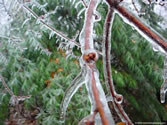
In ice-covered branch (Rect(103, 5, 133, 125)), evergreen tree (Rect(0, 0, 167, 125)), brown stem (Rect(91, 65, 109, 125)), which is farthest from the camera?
evergreen tree (Rect(0, 0, 167, 125))

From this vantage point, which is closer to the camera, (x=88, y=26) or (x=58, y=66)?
(x=88, y=26)

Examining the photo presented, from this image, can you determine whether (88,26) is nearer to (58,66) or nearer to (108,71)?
(108,71)

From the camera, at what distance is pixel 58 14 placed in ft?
4.66

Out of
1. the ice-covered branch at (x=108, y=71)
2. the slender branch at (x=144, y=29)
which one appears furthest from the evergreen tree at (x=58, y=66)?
the slender branch at (x=144, y=29)

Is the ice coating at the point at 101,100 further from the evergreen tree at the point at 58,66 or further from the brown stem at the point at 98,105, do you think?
the evergreen tree at the point at 58,66

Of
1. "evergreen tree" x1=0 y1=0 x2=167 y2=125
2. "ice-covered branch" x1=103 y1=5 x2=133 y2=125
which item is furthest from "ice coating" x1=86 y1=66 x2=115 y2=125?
"evergreen tree" x1=0 y1=0 x2=167 y2=125

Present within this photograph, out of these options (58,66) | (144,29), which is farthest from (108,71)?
(58,66)

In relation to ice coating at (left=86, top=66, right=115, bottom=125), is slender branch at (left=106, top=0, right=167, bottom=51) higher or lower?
higher

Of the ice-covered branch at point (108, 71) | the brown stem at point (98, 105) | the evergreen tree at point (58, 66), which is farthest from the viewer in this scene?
the evergreen tree at point (58, 66)

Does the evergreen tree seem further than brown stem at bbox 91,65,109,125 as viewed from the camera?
Yes

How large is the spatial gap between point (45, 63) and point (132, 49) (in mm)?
626

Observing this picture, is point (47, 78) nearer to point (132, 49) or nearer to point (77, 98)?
point (77, 98)

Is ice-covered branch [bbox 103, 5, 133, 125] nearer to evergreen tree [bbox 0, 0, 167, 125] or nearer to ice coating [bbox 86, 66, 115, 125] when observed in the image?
ice coating [bbox 86, 66, 115, 125]

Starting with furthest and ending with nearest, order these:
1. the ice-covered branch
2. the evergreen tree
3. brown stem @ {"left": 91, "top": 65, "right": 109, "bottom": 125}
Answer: the evergreen tree
the ice-covered branch
brown stem @ {"left": 91, "top": 65, "right": 109, "bottom": 125}
